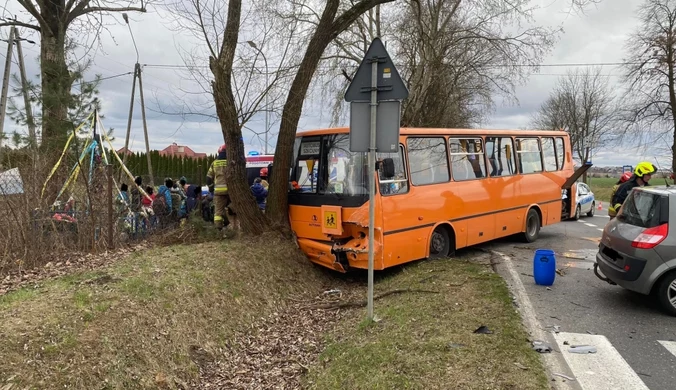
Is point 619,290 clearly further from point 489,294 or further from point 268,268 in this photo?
point 268,268

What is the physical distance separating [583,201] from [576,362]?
690 inches

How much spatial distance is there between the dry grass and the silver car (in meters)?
4.54

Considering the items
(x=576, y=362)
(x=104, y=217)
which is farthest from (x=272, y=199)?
(x=576, y=362)

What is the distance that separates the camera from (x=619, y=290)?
717 centimetres

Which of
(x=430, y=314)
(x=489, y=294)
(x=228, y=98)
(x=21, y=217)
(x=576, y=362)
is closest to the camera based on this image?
(x=576, y=362)

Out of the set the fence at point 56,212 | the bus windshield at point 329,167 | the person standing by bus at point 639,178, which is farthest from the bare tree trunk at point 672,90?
the fence at point 56,212

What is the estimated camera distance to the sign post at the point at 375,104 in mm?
5367

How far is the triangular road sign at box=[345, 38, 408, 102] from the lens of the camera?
5.34 m

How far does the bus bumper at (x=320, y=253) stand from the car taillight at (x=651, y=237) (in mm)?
4172

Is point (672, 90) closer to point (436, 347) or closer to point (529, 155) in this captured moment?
point (529, 155)

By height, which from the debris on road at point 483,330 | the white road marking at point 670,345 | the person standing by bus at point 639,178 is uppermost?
the person standing by bus at point 639,178

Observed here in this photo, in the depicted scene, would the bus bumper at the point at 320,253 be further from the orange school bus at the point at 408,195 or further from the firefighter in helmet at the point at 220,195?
the firefighter in helmet at the point at 220,195

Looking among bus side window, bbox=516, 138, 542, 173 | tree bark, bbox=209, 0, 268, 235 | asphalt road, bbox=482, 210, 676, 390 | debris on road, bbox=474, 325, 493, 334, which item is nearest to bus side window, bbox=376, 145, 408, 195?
tree bark, bbox=209, 0, 268, 235

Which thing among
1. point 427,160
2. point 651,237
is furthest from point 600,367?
point 427,160
